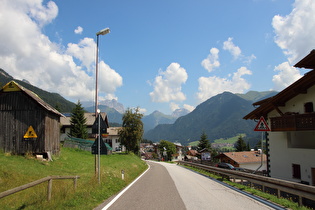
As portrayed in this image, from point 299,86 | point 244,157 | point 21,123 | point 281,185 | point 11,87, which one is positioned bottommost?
point 244,157

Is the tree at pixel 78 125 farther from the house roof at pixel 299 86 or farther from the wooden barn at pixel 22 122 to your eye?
the house roof at pixel 299 86

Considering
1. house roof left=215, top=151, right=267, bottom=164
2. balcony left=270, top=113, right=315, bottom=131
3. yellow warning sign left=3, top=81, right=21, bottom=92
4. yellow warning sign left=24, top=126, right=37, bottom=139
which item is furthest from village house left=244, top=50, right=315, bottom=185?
house roof left=215, top=151, right=267, bottom=164

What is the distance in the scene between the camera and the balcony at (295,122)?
45.8ft

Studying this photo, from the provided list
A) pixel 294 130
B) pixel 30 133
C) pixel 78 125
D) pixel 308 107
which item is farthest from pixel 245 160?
pixel 30 133

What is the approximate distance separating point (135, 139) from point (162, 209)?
42.2 metres

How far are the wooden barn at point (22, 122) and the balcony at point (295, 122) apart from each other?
18.4m

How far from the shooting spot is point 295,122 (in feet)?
48.7

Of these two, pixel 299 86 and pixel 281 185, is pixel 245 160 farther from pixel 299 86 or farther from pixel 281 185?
pixel 281 185

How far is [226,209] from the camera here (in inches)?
292

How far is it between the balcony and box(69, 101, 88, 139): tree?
37.1m

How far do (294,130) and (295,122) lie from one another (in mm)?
514

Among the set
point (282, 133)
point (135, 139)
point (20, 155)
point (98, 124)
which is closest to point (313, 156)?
point (282, 133)

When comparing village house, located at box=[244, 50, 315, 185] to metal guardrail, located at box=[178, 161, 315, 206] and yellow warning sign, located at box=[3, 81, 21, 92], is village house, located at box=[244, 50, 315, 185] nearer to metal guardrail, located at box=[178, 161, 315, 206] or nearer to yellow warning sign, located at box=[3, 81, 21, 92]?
metal guardrail, located at box=[178, 161, 315, 206]

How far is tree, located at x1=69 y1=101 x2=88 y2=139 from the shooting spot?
4562 cm
